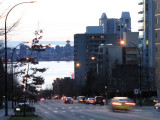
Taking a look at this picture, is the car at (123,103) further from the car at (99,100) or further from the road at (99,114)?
the car at (99,100)

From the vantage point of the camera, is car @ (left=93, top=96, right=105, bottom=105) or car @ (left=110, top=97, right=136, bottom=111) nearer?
car @ (left=110, top=97, right=136, bottom=111)

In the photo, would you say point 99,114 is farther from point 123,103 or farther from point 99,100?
point 99,100

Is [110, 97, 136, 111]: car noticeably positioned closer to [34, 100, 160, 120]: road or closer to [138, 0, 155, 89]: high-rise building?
[34, 100, 160, 120]: road

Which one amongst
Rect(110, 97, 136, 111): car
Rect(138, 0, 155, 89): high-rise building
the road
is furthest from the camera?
Rect(138, 0, 155, 89): high-rise building

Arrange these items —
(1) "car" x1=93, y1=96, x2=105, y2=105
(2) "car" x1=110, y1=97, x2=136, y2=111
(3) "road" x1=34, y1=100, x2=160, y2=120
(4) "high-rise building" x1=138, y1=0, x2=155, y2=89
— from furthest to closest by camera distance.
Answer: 1. (4) "high-rise building" x1=138, y1=0, x2=155, y2=89
2. (1) "car" x1=93, y1=96, x2=105, y2=105
3. (2) "car" x1=110, y1=97, x2=136, y2=111
4. (3) "road" x1=34, y1=100, x2=160, y2=120

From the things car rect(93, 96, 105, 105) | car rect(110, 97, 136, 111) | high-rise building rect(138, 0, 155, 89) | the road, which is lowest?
car rect(93, 96, 105, 105)

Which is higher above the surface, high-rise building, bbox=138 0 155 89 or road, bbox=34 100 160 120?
high-rise building, bbox=138 0 155 89

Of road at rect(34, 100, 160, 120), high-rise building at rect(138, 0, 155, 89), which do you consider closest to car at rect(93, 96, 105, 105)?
road at rect(34, 100, 160, 120)

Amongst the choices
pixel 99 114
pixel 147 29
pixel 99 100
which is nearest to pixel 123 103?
pixel 99 114

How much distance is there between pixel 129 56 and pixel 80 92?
1014 inches

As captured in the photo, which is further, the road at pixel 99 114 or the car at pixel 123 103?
the car at pixel 123 103

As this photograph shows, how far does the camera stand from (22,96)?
3850 cm

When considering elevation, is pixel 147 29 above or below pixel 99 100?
above

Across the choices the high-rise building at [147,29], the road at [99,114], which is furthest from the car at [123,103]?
the high-rise building at [147,29]
